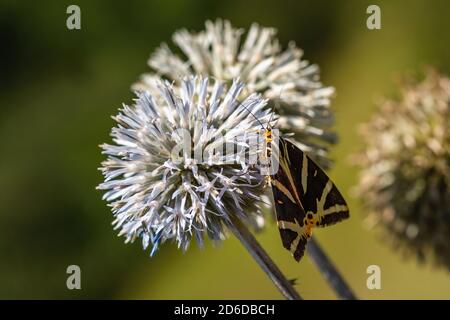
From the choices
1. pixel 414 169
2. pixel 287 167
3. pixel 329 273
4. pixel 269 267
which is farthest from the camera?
pixel 414 169

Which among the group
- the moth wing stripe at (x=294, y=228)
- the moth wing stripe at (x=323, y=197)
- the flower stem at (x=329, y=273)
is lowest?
the flower stem at (x=329, y=273)

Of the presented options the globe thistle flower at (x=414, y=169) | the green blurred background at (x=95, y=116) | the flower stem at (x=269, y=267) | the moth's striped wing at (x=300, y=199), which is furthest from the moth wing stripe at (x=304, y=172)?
the green blurred background at (x=95, y=116)

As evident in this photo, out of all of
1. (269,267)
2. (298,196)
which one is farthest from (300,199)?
→ (269,267)

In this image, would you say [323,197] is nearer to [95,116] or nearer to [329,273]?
[329,273]

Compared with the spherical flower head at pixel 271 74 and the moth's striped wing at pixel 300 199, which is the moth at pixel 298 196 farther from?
the spherical flower head at pixel 271 74

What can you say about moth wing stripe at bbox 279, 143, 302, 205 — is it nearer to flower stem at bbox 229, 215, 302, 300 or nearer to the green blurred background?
flower stem at bbox 229, 215, 302, 300

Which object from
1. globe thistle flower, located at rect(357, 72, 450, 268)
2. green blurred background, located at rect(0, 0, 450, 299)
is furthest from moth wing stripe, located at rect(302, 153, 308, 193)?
green blurred background, located at rect(0, 0, 450, 299)
